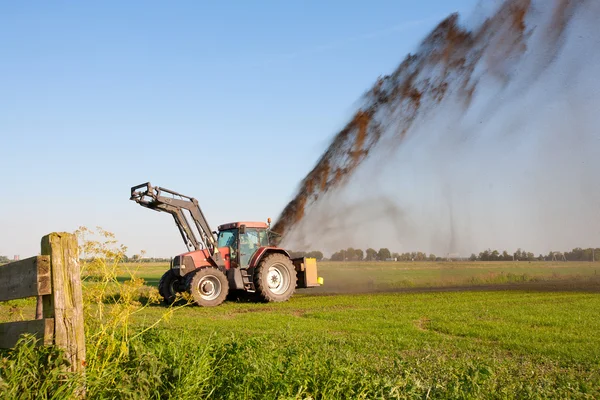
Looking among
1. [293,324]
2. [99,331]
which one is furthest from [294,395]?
[293,324]

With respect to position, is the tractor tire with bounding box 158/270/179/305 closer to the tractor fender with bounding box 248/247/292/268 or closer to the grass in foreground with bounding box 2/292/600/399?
the tractor fender with bounding box 248/247/292/268

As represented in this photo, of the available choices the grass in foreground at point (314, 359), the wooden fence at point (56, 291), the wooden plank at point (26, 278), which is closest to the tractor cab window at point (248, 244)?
the grass in foreground at point (314, 359)

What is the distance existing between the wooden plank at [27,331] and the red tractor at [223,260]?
47.2 feet

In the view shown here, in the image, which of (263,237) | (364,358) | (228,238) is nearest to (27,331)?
(364,358)

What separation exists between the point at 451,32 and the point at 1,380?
20950 millimetres

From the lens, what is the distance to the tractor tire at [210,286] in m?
19.7

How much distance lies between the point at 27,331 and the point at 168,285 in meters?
16.5

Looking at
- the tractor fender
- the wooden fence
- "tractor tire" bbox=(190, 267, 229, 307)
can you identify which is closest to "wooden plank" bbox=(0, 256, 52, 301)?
the wooden fence

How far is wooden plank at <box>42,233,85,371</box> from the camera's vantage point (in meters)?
4.92

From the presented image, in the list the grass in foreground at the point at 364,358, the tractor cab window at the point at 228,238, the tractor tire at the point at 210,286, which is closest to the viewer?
the grass in foreground at the point at 364,358

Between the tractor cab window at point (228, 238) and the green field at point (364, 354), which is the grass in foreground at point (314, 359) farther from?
the tractor cab window at point (228, 238)

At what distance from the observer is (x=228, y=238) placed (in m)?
21.6

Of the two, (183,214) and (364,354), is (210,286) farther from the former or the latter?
(364,354)

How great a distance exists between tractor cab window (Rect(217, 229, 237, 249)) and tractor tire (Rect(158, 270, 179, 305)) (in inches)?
82.3
